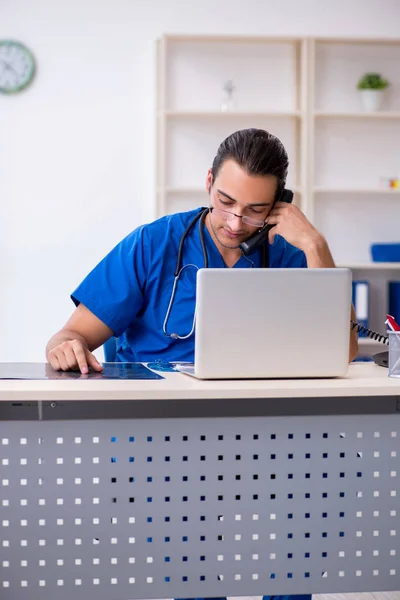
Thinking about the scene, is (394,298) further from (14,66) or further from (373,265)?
(14,66)

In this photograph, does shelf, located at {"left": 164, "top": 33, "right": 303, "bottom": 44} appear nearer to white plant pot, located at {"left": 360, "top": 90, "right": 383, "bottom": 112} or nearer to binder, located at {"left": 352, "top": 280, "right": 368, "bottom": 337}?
white plant pot, located at {"left": 360, "top": 90, "right": 383, "bottom": 112}

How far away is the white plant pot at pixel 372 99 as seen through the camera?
14.3 ft

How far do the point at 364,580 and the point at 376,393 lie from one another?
16.2 inches

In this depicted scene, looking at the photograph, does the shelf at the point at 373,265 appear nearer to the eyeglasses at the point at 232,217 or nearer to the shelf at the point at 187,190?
the shelf at the point at 187,190

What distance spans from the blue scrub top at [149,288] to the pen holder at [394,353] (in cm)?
67

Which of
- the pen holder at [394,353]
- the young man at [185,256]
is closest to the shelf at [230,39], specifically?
the young man at [185,256]

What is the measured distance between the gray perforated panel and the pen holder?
109mm

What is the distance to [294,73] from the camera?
443 centimetres

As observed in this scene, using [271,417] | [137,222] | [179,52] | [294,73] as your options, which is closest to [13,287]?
[137,222]

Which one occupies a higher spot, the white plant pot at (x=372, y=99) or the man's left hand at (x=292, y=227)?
the white plant pot at (x=372, y=99)

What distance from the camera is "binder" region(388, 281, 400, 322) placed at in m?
4.35

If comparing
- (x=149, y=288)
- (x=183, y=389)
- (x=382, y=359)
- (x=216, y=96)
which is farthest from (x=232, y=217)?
(x=216, y=96)

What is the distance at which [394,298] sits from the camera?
14.4 feet

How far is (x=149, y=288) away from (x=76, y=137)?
227 centimetres
